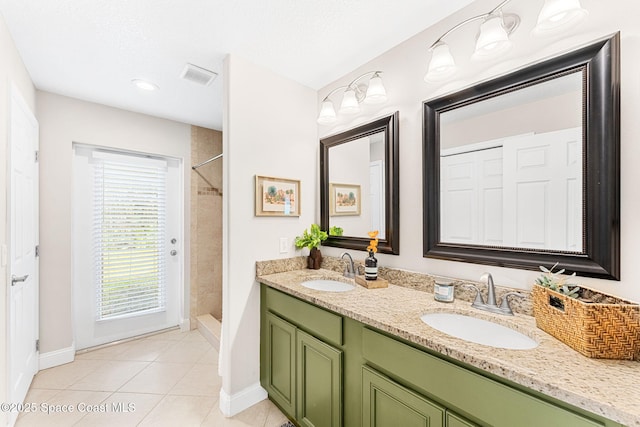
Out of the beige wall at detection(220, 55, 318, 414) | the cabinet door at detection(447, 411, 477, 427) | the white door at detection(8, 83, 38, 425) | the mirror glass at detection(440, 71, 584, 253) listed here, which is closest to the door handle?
the white door at detection(8, 83, 38, 425)

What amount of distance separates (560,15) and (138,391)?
3.19m

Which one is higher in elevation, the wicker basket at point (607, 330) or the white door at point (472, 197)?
the white door at point (472, 197)

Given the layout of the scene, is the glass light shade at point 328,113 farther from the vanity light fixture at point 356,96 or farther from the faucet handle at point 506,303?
the faucet handle at point 506,303

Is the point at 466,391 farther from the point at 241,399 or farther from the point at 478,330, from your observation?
the point at 241,399

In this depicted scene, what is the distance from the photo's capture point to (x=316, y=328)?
1479 millimetres

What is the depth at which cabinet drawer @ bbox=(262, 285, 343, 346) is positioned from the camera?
137 cm

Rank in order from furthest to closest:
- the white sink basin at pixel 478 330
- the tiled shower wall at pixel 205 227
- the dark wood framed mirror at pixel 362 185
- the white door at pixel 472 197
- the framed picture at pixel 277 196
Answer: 1. the tiled shower wall at pixel 205 227
2. the framed picture at pixel 277 196
3. the dark wood framed mirror at pixel 362 185
4. the white door at pixel 472 197
5. the white sink basin at pixel 478 330

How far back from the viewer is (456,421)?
0.88 metres

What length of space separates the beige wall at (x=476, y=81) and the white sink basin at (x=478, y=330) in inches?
9.4

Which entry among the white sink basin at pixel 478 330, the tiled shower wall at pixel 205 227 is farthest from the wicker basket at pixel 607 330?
the tiled shower wall at pixel 205 227

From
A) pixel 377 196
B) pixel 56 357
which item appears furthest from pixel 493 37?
pixel 56 357

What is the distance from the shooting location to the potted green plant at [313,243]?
2.12 m

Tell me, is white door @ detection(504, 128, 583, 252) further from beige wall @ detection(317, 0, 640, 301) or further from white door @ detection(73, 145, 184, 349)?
white door @ detection(73, 145, 184, 349)

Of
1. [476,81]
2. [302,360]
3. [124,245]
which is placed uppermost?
[476,81]
